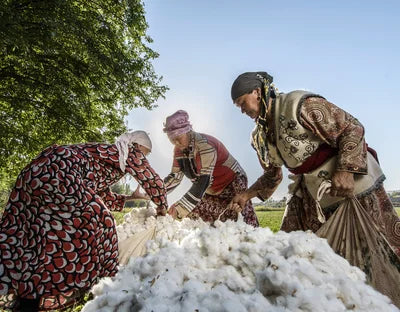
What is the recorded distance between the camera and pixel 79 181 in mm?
2611

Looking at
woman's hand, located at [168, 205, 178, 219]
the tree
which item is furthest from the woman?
the tree

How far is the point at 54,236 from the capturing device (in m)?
2.49

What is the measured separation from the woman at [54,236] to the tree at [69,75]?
19.8 feet

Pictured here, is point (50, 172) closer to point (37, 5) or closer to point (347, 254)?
point (347, 254)

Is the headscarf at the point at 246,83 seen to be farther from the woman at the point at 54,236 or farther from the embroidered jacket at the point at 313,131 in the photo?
the woman at the point at 54,236

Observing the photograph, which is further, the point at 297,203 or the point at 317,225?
the point at 297,203

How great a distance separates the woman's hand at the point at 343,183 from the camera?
2076mm

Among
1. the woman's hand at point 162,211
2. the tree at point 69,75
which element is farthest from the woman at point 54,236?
the tree at point 69,75

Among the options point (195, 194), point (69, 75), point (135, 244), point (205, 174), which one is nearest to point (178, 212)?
point (195, 194)

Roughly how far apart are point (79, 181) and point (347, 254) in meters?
1.93

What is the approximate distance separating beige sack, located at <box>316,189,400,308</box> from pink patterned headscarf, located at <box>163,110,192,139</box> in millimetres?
1839


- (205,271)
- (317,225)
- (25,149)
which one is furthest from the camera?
(25,149)

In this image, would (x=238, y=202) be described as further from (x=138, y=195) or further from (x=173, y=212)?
(x=138, y=195)

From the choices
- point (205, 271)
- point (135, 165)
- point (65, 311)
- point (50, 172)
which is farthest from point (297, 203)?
point (65, 311)
